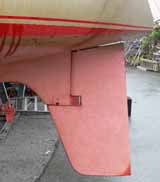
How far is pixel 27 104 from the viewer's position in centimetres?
952

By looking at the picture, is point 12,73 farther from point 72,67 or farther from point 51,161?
point 51,161

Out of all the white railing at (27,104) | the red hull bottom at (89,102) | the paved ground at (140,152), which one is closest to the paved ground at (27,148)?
the paved ground at (140,152)

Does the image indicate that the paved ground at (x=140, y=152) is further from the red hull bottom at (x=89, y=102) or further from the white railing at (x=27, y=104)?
the white railing at (x=27, y=104)

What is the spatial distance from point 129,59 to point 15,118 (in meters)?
15.9

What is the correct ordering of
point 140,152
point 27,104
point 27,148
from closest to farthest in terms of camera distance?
1. point 27,148
2. point 140,152
3. point 27,104

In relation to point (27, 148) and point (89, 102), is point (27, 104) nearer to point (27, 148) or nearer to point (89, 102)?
point (27, 148)

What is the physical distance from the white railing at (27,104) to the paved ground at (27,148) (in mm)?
443

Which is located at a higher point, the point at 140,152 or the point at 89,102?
the point at 89,102

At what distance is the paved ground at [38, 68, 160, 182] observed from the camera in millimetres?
5707

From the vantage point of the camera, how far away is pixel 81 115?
443 centimetres

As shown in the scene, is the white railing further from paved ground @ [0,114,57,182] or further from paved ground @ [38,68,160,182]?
paved ground @ [38,68,160,182]

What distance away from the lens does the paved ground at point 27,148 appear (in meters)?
5.64

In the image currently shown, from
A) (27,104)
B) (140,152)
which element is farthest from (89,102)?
(27,104)

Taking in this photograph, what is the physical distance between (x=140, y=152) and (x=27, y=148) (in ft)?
4.96
